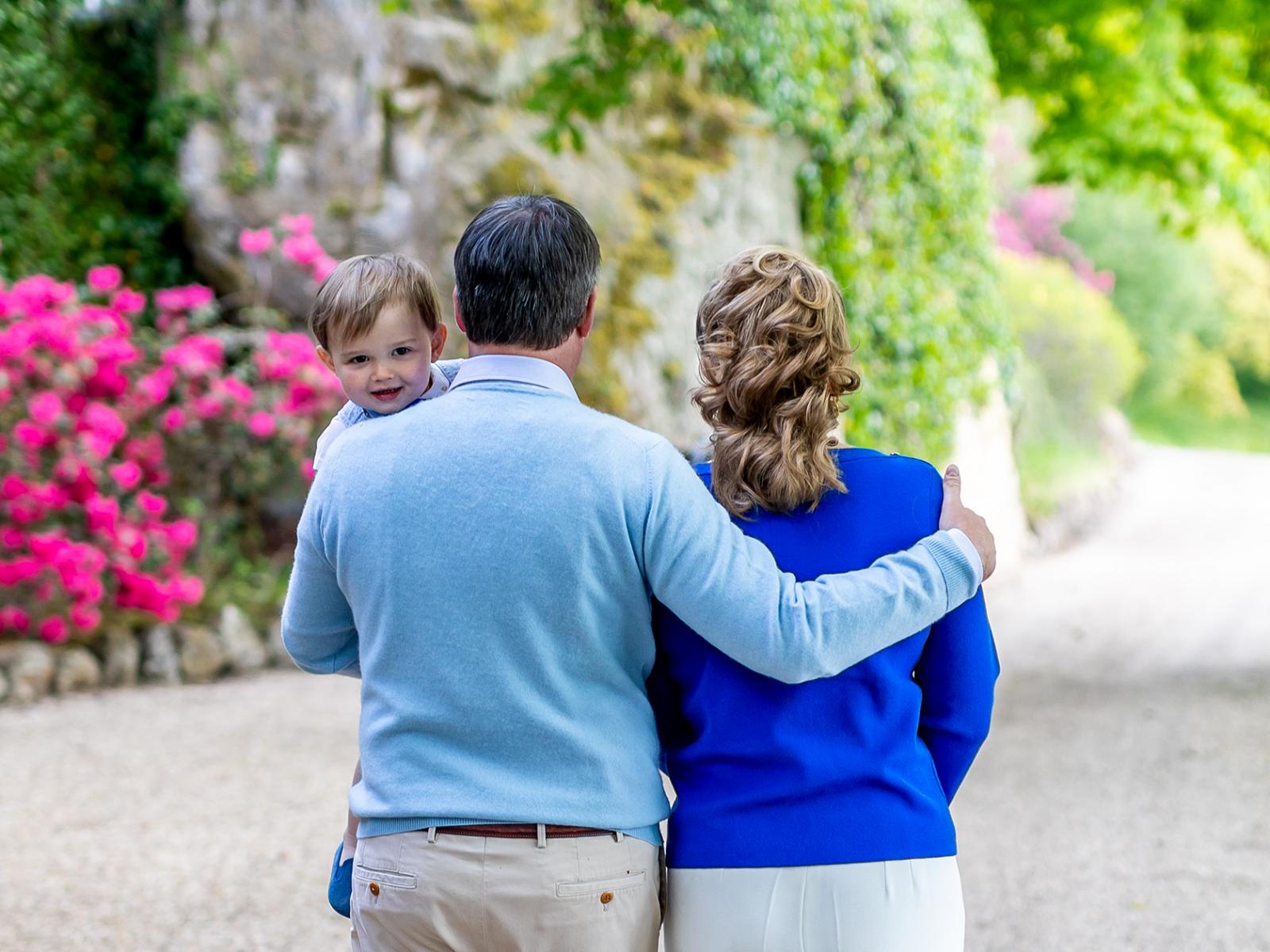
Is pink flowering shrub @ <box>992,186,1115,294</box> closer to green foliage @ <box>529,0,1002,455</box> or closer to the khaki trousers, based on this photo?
green foliage @ <box>529,0,1002,455</box>

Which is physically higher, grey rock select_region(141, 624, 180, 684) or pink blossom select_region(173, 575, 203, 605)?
pink blossom select_region(173, 575, 203, 605)

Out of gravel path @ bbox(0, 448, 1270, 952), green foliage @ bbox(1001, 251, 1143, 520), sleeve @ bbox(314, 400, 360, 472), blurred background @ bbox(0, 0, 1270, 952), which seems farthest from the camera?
green foliage @ bbox(1001, 251, 1143, 520)

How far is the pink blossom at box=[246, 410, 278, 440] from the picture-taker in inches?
262

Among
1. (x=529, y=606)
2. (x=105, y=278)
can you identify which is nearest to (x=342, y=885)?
(x=529, y=606)

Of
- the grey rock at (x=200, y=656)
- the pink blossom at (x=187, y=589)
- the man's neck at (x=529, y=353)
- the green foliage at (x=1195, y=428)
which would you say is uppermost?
the man's neck at (x=529, y=353)

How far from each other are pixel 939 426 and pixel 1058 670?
6.65 ft

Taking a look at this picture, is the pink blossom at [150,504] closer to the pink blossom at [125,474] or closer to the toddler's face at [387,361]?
the pink blossom at [125,474]

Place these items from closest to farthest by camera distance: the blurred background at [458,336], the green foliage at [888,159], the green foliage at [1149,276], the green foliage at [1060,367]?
1. the blurred background at [458,336]
2. the green foliage at [888,159]
3. the green foliage at [1060,367]
4. the green foliage at [1149,276]

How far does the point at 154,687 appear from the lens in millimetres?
6258

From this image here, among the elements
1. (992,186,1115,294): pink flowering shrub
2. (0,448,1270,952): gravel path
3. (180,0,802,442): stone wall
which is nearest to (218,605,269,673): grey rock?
(0,448,1270,952): gravel path

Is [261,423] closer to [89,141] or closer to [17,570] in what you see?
[17,570]

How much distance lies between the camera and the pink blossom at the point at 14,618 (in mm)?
6004

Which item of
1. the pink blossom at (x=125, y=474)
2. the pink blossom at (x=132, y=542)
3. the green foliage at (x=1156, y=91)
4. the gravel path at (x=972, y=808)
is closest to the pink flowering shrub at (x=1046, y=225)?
the green foliage at (x=1156, y=91)

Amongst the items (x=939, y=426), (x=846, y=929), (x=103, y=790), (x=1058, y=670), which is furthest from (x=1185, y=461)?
(x=846, y=929)
